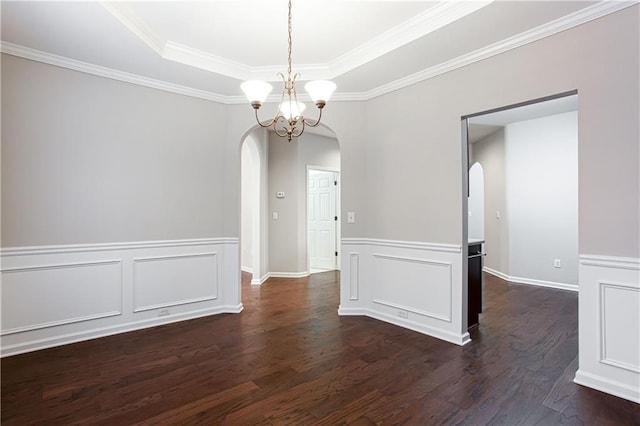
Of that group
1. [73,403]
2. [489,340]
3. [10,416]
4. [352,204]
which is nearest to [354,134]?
[352,204]

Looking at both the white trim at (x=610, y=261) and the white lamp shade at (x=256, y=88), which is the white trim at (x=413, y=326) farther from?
the white lamp shade at (x=256, y=88)

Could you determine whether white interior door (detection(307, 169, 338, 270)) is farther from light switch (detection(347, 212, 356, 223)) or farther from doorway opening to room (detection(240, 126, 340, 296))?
light switch (detection(347, 212, 356, 223))

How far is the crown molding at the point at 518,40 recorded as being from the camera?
2.21 m

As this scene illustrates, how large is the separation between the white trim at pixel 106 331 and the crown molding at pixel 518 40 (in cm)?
336

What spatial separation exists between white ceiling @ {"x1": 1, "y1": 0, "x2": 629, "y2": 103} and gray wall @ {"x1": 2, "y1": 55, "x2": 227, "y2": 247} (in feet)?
0.76

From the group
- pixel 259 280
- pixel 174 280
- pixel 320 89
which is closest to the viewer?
pixel 320 89

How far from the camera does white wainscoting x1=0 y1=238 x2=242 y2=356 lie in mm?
2848

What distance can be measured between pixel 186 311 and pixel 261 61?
9.77ft

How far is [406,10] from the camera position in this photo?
2.50m

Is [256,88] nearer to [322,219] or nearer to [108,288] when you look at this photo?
[108,288]

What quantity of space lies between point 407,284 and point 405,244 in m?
0.44

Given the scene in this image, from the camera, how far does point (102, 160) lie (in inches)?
127

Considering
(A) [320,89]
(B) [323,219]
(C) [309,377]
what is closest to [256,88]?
(A) [320,89]

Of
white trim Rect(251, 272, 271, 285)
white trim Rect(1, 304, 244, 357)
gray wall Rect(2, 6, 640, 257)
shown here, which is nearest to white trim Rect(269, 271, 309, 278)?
white trim Rect(251, 272, 271, 285)
